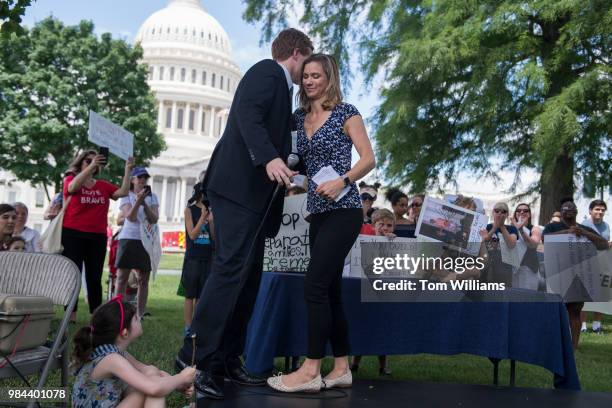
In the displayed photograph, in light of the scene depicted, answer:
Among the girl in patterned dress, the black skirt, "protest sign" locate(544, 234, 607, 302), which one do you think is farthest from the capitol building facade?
the girl in patterned dress

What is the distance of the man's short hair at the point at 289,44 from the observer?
13.5ft

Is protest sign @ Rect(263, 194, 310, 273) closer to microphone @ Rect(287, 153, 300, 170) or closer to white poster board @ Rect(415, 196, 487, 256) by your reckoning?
white poster board @ Rect(415, 196, 487, 256)

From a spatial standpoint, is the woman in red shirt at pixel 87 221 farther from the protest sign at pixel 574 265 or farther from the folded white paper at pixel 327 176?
the protest sign at pixel 574 265

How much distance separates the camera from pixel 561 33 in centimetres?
1290

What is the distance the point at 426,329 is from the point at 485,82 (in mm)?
8866

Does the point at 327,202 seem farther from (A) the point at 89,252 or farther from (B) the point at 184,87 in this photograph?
(B) the point at 184,87

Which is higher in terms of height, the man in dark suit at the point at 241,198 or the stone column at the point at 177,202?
the stone column at the point at 177,202

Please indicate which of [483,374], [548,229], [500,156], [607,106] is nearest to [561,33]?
[607,106]

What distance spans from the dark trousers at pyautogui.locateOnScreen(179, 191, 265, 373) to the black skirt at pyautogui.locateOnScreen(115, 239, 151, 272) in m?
4.86

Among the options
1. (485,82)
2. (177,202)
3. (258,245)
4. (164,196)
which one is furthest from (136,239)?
(177,202)

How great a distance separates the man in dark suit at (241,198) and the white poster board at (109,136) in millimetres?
3569

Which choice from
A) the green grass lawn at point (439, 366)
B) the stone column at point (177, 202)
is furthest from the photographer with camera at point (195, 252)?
the stone column at point (177, 202)

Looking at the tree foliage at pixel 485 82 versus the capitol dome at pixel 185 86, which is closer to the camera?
the tree foliage at pixel 485 82

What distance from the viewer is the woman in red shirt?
7.09m
